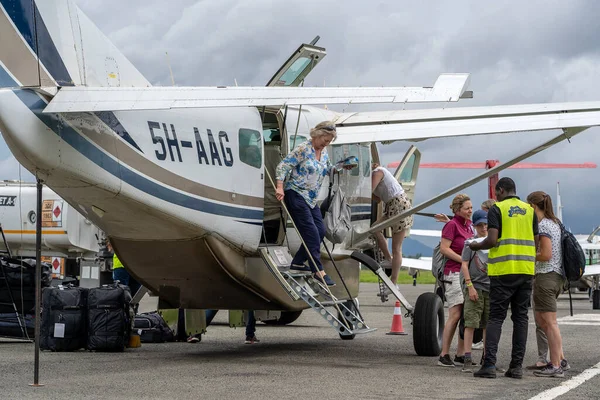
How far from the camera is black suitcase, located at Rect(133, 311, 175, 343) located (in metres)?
13.5

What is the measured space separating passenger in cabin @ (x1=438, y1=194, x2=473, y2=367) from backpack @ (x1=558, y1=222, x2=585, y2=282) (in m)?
1.12

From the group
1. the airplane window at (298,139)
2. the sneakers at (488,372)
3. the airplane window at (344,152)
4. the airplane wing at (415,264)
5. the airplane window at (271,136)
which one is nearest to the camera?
the sneakers at (488,372)

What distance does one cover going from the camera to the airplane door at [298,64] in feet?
38.9

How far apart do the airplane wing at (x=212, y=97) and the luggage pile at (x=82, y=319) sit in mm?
4413

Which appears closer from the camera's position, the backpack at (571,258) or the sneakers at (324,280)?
the backpack at (571,258)

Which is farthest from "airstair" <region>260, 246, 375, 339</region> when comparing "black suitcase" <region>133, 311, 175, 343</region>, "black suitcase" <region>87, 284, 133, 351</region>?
"black suitcase" <region>133, 311, 175, 343</region>

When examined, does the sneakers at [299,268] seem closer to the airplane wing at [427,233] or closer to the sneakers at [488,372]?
the sneakers at [488,372]

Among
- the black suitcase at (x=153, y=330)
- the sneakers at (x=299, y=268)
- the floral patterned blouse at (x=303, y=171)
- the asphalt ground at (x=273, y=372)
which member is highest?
the floral patterned blouse at (x=303, y=171)

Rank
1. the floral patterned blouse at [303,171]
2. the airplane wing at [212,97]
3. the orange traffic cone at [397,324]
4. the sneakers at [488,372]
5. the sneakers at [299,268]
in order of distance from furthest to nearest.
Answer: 1. the orange traffic cone at [397,324]
2. the sneakers at [299,268]
3. the floral patterned blouse at [303,171]
4. the sneakers at [488,372]
5. the airplane wing at [212,97]

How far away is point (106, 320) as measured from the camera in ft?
39.7

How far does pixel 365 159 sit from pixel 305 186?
2663mm

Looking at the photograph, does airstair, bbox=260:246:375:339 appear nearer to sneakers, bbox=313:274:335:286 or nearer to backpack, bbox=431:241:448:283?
sneakers, bbox=313:274:335:286

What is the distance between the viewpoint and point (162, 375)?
9.41 metres

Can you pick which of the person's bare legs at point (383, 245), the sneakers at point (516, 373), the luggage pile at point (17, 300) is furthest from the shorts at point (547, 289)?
the luggage pile at point (17, 300)
